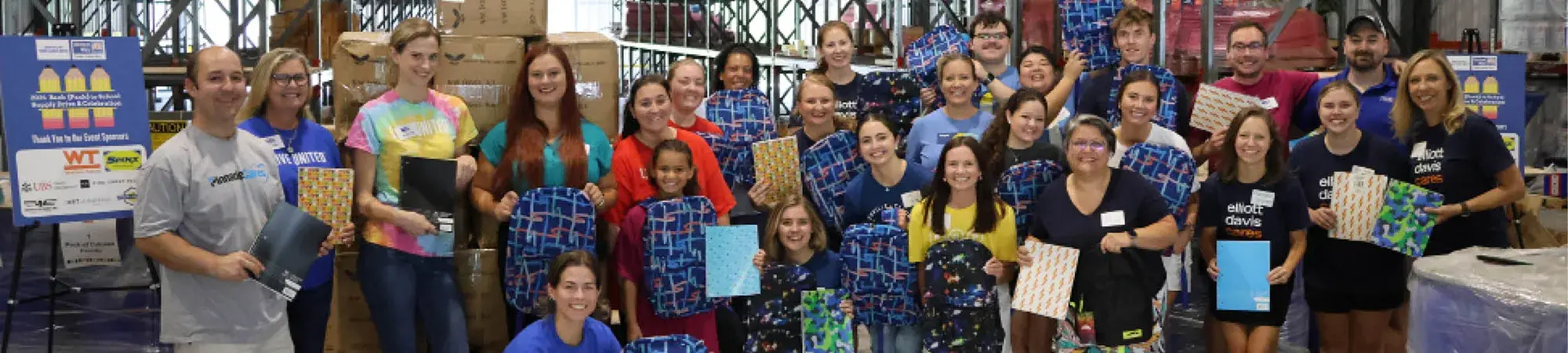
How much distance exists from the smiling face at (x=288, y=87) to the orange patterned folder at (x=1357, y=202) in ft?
10.7

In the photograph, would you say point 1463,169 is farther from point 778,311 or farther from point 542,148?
point 542,148

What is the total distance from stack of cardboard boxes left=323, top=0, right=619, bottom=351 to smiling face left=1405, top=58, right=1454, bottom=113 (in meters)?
2.68

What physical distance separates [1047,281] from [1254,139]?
0.86m

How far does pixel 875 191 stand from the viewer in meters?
4.80

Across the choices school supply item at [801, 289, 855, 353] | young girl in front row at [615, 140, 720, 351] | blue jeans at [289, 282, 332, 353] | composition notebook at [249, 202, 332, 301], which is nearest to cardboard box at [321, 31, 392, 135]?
blue jeans at [289, 282, 332, 353]

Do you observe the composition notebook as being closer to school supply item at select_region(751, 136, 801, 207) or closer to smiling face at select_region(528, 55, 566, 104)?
smiling face at select_region(528, 55, 566, 104)

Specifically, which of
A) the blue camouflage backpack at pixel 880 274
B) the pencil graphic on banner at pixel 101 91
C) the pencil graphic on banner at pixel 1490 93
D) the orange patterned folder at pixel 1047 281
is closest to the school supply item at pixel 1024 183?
the orange patterned folder at pixel 1047 281

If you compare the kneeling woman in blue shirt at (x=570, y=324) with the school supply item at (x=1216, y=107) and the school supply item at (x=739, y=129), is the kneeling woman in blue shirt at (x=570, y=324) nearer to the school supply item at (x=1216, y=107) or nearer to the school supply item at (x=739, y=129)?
the school supply item at (x=739, y=129)

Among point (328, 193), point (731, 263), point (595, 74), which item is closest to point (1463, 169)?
point (731, 263)

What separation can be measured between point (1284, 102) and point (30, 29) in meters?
9.25

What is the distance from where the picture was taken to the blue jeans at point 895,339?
4.70 m

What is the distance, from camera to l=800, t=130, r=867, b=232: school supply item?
4.93m

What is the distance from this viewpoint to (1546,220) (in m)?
6.72

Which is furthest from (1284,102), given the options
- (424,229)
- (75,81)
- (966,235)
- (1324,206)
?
(75,81)
